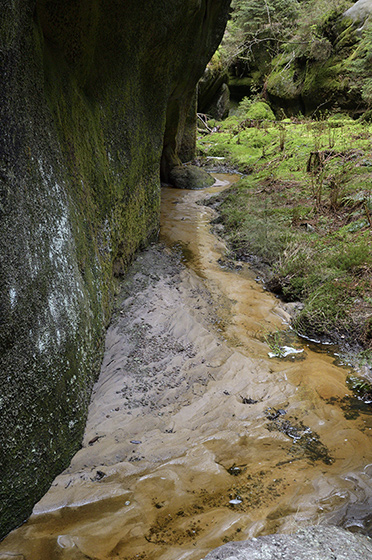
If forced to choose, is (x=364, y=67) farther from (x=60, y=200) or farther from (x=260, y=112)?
(x=60, y=200)

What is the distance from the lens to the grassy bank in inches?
181

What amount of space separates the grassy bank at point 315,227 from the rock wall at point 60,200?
7.86ft

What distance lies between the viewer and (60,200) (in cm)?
275

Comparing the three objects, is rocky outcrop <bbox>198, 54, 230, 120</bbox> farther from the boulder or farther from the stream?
the stream

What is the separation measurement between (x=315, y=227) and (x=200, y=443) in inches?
196

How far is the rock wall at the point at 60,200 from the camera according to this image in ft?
6.49

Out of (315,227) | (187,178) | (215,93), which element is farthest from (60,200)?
(215,93)

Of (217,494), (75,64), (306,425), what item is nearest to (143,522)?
(217,494)

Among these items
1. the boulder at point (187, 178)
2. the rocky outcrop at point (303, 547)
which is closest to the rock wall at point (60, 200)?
the rocky outcrop at point (303, 547)

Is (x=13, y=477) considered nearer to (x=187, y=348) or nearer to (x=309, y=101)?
(x=187, y=348)

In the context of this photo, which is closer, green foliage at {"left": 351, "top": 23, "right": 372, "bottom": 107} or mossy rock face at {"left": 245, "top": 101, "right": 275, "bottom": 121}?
green foliage at {"left": 351, "top": 23, "right": 372, "bottom": 107}

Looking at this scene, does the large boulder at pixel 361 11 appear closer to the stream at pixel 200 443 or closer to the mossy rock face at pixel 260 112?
the mossy rock face at pixel 260 112

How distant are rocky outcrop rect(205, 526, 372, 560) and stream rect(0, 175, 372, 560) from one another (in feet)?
0.59

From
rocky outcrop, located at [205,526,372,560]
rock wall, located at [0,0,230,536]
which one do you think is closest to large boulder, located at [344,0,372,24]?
rock wall, located at [0,0,230,536]
